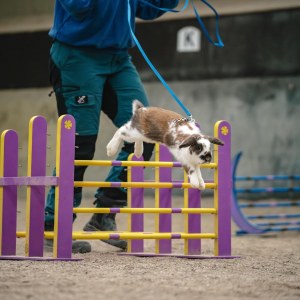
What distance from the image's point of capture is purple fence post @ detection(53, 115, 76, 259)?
329 cm

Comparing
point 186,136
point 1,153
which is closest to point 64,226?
point 1,153

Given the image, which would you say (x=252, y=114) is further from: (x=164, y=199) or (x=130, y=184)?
(x=130, y=184)

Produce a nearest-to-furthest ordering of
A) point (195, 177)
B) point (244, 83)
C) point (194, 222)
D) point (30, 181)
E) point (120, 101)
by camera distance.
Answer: point (195, 177), point (30, 181), point (120, 101), point (194, 222), point (244, 83)

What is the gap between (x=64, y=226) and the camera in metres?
3.30

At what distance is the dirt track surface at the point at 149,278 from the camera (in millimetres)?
2383

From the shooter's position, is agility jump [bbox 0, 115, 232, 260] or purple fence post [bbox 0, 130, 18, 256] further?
purple fence post [bbox 0, 130, 18, 256]

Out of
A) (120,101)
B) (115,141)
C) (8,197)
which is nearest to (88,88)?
(120,101)

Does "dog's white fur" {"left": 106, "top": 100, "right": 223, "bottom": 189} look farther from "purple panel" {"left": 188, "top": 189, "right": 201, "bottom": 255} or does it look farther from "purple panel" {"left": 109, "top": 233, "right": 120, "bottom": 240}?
"purple panel" {"left": 188, "top": 189, "right": 201, "bottom": 255}

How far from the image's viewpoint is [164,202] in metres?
4.05

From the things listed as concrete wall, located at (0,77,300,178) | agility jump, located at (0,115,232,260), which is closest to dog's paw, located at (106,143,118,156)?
agility jump, located at (0,115,232,260)

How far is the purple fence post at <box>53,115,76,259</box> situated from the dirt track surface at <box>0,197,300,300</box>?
122 mm

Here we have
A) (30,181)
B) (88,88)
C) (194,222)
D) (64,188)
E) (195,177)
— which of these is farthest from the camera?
(194,222)

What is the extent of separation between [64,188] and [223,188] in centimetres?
94

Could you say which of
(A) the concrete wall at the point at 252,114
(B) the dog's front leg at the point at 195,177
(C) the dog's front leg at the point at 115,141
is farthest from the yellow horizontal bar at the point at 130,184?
(A) the concrete wall at the point at 252,114
